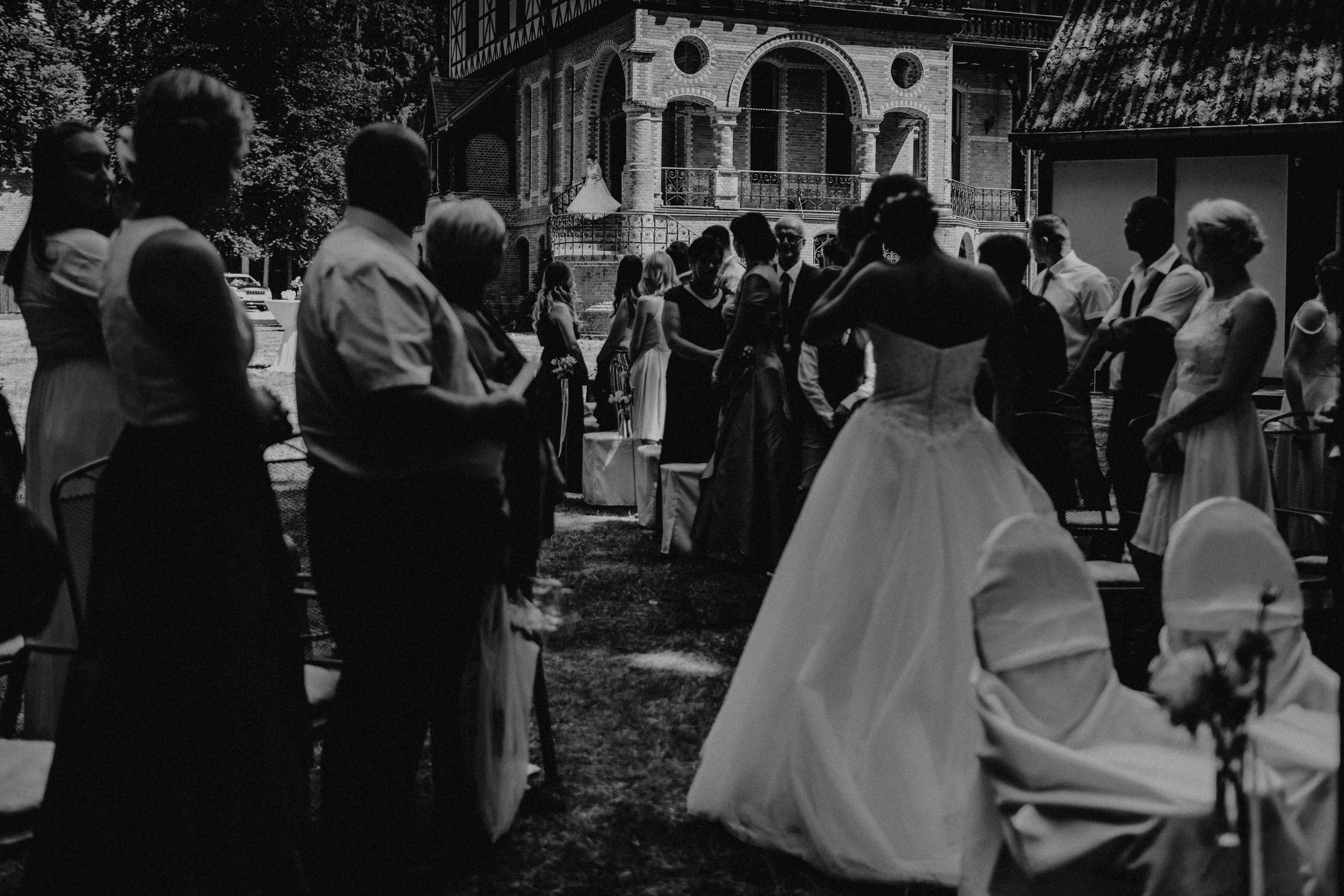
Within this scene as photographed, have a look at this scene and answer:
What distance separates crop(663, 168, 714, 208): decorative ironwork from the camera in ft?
113

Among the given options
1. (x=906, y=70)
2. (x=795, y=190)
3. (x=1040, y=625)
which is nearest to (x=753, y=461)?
(x=1040, y=625)

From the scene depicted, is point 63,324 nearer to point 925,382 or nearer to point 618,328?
point 925,382

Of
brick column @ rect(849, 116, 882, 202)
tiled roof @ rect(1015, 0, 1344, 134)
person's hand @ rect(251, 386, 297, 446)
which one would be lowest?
person's hand @ rect(251, 386, 297, 446)

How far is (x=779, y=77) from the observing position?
120ft

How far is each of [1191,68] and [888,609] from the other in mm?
12622

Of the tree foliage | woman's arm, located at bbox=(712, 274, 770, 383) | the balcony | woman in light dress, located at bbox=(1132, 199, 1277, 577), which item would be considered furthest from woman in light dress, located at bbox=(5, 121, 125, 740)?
the balcony

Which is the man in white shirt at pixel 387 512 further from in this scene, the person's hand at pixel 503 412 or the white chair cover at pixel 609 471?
the white chair cover at pixel 609 471

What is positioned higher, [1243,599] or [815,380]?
[815,380]

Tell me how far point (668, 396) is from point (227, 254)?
3261 centimetres

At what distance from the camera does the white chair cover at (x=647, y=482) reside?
9961mm

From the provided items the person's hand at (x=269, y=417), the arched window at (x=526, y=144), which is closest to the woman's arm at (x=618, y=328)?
the person's hand at (x=269, y=417)

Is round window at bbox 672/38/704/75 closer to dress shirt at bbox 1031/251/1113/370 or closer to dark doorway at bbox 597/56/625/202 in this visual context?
dark doorway at bbox 597/56/625/202

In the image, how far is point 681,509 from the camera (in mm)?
8906

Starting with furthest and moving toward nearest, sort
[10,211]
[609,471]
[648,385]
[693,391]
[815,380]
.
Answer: [10,211]
[648,385]
[609,471]
[693,391]
[815,380]
